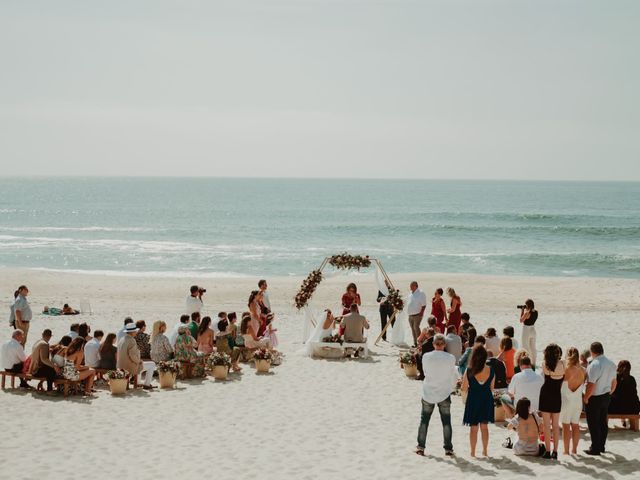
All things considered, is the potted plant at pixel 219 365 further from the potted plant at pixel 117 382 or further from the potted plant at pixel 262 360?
the potted plant at pixel 117 382

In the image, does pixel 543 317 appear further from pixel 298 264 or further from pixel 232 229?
pixel 232 229

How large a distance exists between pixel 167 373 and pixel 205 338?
5.41 ft

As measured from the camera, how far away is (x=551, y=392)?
9250 millimetres

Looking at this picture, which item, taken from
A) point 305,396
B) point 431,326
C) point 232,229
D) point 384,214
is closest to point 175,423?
point 305,396

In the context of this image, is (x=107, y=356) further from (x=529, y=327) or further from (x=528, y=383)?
(x=529, y=327)

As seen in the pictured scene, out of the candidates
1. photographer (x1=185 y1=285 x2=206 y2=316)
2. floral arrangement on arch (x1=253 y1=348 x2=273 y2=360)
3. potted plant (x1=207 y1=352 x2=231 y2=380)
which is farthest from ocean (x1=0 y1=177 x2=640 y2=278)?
potted plant (x1=207 y1=352 x2=231 y2=380)

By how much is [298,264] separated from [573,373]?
35890 millimetres

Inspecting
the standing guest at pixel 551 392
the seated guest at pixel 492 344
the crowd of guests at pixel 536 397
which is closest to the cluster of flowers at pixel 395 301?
the seated guest at pixel 492 344

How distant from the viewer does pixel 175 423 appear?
35.2 ft

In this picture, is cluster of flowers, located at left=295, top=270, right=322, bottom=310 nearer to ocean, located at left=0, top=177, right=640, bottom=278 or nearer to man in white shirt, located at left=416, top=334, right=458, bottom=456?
man in white shirt, located at left=416, top=334, right=458, bottom=456

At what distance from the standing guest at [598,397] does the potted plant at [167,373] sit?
282 inches

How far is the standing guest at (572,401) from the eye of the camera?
938cm

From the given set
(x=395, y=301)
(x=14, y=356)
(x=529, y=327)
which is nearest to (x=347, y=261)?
(x=395, y=301)

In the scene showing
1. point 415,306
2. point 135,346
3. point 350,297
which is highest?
point 350,297
